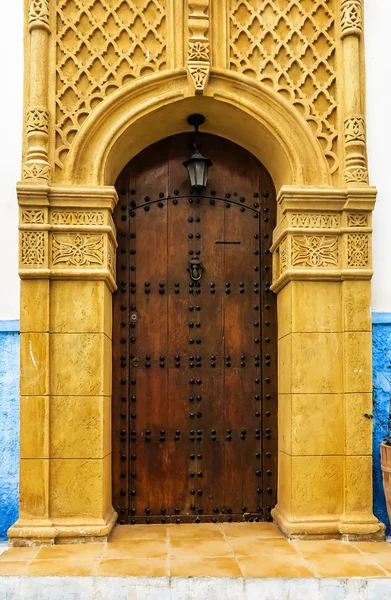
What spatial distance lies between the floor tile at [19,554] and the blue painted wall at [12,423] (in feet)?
1.03

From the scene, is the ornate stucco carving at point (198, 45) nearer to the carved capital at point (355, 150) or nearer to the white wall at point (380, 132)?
the carved capital at point (355, 150)

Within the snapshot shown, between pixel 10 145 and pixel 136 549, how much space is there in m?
2.89

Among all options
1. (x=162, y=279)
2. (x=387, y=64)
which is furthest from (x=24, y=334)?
(x=387, y=64)

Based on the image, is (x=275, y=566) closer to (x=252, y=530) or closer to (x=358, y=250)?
(x=252, y=530)

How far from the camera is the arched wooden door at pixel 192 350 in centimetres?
522

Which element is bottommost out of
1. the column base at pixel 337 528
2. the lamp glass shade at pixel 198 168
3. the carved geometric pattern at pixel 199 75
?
the column base at pixel 337 528

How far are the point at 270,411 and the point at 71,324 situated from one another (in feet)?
5.43

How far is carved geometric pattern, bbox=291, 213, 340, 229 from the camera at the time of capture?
495 cm

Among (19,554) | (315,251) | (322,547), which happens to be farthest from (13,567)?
(315,251)

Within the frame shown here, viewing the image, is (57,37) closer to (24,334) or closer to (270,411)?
(24,334)

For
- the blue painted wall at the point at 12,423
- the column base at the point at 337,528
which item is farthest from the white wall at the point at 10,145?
the column base at the point at 337,528

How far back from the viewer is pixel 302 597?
3.91 metres

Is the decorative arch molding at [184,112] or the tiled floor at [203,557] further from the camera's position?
the decorative arch molding at [184,112]

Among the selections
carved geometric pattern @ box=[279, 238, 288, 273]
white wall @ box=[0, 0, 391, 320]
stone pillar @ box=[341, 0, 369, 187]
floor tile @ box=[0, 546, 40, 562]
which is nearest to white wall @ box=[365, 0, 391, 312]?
white wall @ box=[0, 0, 391, 320]
